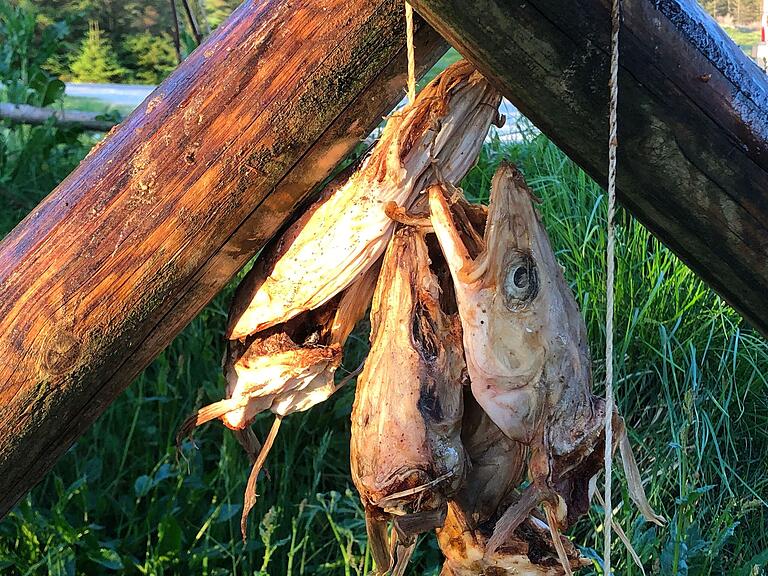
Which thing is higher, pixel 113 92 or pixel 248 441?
pixel 113 92

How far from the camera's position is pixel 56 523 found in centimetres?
156

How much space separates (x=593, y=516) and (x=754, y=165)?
128cm

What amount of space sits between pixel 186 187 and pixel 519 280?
1.05 ft

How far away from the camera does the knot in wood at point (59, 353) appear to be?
724 millimetres

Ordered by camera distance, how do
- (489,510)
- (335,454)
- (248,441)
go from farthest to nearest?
(335,454)
(248,441)
(489,510)

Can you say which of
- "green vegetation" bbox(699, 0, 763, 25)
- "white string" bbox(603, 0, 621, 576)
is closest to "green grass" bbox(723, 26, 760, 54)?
"green vegetation" bbox(699, 0, 763, 25)

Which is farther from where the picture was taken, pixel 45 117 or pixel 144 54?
pixel 144 54

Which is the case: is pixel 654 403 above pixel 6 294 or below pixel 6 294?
below

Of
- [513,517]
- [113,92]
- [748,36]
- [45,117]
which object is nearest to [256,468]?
[513,517]

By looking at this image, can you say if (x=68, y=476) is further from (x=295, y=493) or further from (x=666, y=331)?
(x=666, y=331)

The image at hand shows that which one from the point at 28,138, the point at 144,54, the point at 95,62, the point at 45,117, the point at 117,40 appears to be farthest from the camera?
the point at 117,40

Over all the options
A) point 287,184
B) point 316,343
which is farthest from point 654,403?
point 287,184

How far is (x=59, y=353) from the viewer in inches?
28.7

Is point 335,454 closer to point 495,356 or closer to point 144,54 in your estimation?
point 495,356
